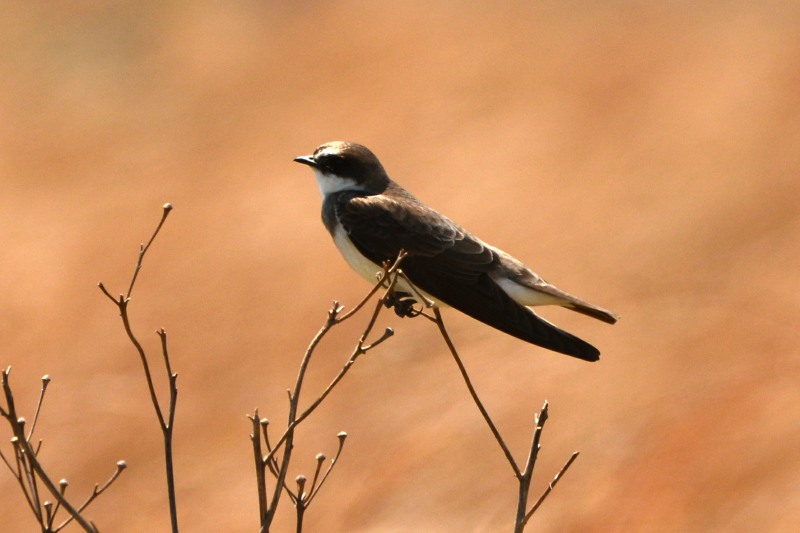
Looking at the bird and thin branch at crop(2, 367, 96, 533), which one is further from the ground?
the bird

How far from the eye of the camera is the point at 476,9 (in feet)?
48.8

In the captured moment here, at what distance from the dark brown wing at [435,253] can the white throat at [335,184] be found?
12 centimetres

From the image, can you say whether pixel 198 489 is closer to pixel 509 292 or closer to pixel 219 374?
pixel 219 374

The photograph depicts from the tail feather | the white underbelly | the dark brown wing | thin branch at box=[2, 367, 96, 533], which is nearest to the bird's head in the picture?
the dark brown wing

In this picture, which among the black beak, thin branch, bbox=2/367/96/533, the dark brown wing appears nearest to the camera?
thin branch, bbox=2/367/96/533

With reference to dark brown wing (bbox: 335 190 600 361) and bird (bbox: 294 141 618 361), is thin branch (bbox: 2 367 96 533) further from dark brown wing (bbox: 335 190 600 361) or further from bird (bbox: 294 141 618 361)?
dark brown wing (bbox: 335 190 600 361)

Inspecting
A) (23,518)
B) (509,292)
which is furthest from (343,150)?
(23,518)

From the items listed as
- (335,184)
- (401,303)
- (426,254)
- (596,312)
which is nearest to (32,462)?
(401,303)

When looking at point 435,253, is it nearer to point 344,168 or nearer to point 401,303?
point 401,303

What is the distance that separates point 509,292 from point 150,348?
20.6 feet

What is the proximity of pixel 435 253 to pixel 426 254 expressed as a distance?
0.13ft

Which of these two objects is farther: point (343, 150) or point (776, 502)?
point (776, 502)

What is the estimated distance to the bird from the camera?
529cm

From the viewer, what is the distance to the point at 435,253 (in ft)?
18.1
